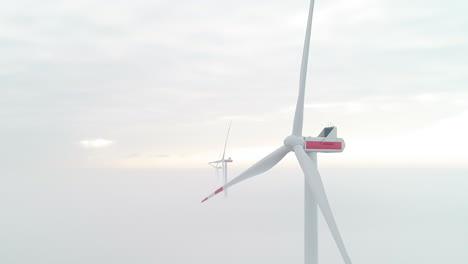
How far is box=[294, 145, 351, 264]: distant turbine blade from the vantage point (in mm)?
27078

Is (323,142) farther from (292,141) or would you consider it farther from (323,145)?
(292,141)

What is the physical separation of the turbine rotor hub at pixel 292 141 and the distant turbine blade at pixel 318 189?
265 mm

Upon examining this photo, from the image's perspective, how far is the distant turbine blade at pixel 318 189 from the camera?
2708 cm

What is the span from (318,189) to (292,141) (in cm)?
378

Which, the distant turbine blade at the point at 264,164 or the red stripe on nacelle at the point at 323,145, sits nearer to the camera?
the red stripe on nacelle at the point at 323,145

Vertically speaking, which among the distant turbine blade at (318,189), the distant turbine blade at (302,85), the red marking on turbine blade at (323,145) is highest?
the distant turbine blade at (302,85)

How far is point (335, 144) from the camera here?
99.7 feet

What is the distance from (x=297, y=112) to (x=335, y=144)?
11.4 ft

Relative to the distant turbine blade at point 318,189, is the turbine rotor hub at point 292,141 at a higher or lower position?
higher

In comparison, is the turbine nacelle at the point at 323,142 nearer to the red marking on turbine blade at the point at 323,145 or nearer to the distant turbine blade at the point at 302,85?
the red marking on turbine blade at the point at 323,145

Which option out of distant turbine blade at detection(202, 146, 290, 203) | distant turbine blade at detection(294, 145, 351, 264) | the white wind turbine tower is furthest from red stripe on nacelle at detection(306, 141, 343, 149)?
distant turbine blade at detection(202, 146, 290, 203)

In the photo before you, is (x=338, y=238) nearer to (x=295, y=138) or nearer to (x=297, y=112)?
(x=295, y=138)

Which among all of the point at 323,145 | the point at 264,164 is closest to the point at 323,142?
the point at 323,145

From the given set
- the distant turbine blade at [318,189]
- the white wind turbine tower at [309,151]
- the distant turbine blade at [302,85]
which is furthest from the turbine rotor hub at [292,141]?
the distant turbine blade at [302,85]
